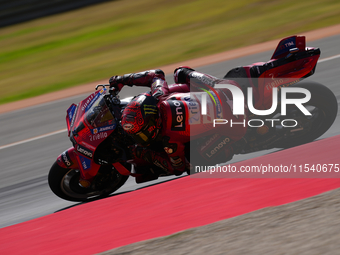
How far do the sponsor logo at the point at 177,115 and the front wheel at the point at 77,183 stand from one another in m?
0.98

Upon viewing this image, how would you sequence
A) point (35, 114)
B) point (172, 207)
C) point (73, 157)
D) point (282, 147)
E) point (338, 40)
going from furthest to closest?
point (338, 40), point (35, 114), point (282, 147), point (73, 157), point (172, 207)

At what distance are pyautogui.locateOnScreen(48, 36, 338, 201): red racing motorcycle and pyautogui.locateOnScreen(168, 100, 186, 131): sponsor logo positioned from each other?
26 mm

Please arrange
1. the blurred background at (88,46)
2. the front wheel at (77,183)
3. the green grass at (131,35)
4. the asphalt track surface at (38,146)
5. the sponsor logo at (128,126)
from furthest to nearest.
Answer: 1. the green grass at (131,35)
2. the blurred background at (88,46)
3. the asphalt track surface at (38,146)
4. the front wheel at (77,183)
5. the sponsor logo at (128,126)

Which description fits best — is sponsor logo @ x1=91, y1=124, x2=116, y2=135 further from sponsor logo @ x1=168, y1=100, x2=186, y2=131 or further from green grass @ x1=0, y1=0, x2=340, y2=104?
green grass @ x1=0, y1=0, x2=340, y2=104

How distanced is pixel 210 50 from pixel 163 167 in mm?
7455

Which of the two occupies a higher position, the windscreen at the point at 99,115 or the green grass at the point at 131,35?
the green grass at the point at 131,35

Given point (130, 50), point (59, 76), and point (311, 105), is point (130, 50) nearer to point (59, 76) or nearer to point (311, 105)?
point (59, 76)

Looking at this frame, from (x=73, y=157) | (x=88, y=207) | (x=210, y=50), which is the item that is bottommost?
(x=88, y=207)

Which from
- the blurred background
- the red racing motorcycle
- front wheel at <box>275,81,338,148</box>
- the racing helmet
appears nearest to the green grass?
the blurred background

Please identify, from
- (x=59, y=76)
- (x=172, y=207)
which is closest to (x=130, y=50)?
(x=59, y=76)

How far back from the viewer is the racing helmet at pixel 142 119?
3824mm

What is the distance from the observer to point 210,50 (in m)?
11.2

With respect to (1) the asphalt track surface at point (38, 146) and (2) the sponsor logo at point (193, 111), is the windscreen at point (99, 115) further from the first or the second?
(1) the asphalt track surface at point (38, 146)

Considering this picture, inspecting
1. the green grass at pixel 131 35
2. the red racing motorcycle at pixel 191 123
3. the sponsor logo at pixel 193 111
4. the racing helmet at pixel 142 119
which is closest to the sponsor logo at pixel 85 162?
the red racing motorcycle at pixel 191 123
